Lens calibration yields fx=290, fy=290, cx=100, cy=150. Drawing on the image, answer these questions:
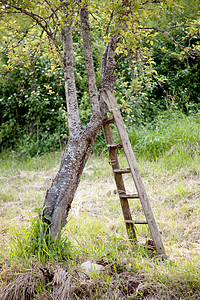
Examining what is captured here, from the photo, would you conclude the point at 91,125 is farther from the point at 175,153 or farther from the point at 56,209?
the point at 175,153

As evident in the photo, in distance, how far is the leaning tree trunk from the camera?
2.51 meters

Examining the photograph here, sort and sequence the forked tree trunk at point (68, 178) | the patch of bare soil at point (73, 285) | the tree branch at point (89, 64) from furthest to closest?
the tree branch at point (89, 64) → the forked tree trunk at point (68, 178) → the patch of bare soil at point (73, 285)

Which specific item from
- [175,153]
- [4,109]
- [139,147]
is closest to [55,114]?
[4,109]

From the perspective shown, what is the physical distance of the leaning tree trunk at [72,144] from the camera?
2.51m

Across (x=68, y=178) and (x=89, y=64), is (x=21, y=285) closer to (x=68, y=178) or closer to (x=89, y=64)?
(x=68, y=178)

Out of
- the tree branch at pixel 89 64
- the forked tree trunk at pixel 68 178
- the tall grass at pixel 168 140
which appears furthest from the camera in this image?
the tall grass at pixel 168 140

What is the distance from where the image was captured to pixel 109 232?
127 inches

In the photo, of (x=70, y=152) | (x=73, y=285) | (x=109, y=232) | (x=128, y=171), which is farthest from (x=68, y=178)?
(x=109, y=232)

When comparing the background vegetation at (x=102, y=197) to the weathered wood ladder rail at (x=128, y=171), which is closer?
the background vegetation at (x=102, y=197)

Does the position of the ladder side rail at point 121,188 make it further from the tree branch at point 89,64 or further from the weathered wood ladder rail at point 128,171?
the tree branch at point 89,64

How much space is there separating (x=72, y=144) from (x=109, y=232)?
3.83 ft

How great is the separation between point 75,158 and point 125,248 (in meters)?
0.95

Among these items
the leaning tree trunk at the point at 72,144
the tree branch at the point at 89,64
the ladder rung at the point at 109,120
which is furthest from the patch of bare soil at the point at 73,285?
the tree branch at the point at 89,64

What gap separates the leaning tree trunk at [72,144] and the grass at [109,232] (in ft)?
0.60
